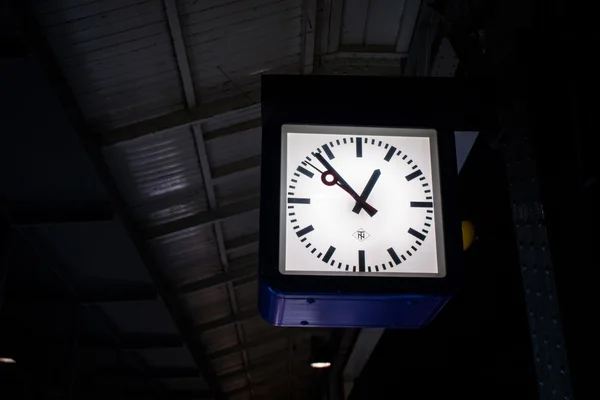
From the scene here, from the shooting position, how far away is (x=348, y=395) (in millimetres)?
8758

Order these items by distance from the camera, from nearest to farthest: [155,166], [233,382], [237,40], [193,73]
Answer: [237,40] < [193,73] < [155,166] < [233,382]

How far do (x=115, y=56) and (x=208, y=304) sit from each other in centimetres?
420

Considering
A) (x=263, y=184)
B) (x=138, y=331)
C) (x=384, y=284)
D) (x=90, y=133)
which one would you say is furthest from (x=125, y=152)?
(x=138, y=331)

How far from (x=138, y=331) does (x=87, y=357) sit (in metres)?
1.21

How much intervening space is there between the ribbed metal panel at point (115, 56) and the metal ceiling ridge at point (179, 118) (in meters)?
0.05

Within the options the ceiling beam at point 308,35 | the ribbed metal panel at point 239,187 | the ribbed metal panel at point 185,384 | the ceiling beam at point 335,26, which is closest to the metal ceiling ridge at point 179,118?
the ceiling beam at point 308,35

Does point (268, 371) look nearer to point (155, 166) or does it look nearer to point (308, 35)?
point (155, 166)

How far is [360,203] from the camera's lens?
1.89m

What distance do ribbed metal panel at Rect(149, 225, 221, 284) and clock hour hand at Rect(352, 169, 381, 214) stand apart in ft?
11.9

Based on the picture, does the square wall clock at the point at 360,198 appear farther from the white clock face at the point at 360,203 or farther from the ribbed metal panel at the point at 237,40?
the ribbed metal panel at the point at 237,40

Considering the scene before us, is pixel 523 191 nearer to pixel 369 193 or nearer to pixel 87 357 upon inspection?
pixel 369 193

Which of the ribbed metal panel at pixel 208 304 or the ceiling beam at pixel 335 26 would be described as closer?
the ceiling beam at pixel 335 26

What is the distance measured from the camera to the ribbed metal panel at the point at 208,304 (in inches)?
267

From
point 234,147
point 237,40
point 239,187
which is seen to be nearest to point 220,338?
point 239,187
